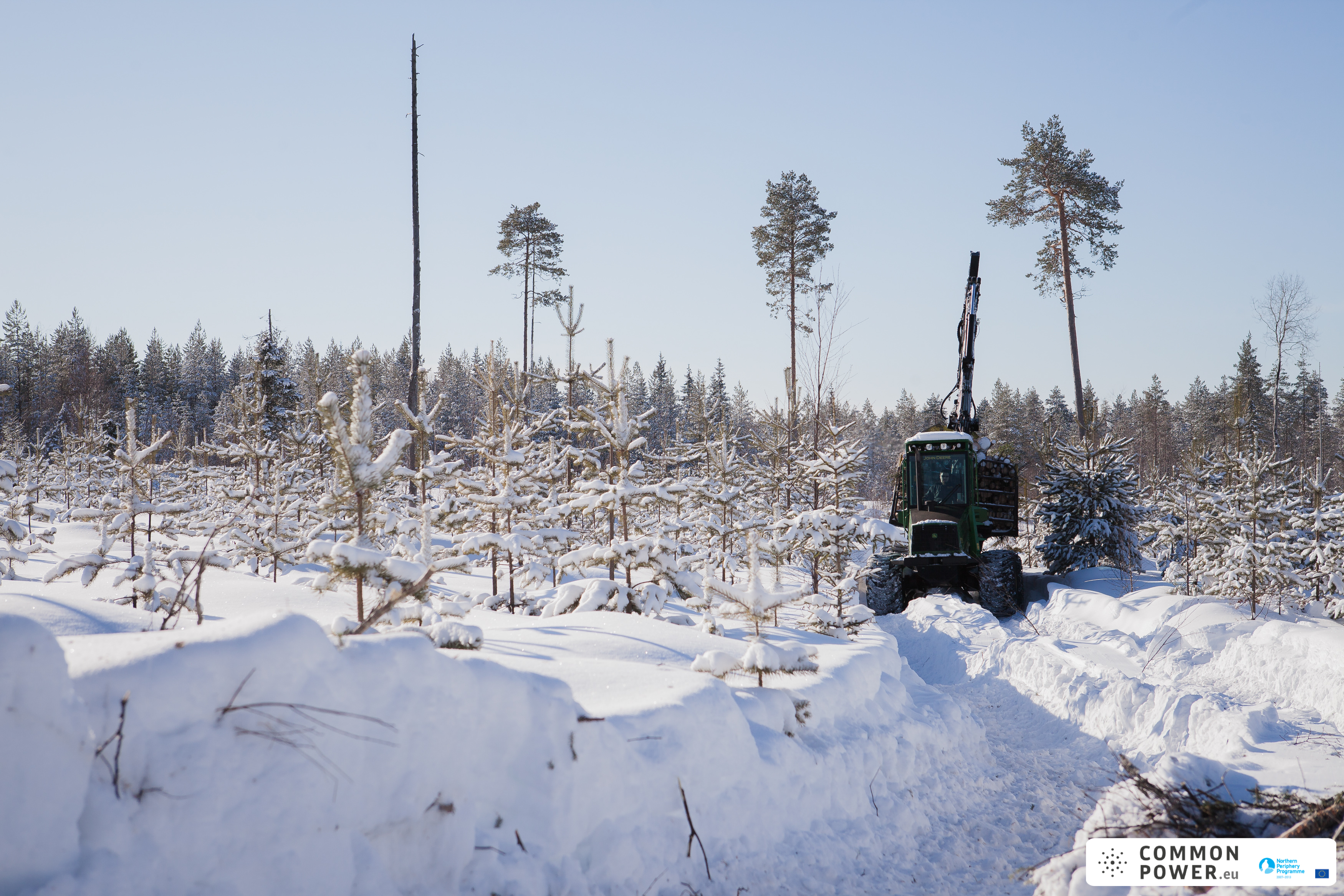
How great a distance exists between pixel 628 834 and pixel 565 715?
774 mm

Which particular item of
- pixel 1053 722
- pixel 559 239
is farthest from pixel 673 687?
pixel 559 239

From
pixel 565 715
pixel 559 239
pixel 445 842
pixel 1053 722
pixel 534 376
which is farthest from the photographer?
pixel 559 239

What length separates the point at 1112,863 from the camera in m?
3.62

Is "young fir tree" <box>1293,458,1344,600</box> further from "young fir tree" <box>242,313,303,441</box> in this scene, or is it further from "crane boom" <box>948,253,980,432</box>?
"young fir tree" <box>242,313,303,441</box>

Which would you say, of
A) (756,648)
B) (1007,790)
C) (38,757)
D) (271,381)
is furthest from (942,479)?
(271,381)

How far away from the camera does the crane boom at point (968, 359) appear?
17203 millimetres

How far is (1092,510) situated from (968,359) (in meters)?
4.71

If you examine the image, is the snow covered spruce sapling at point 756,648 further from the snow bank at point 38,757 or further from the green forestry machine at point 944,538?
the green forestry machine at point 944,538

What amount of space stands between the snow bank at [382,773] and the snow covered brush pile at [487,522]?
0.79m

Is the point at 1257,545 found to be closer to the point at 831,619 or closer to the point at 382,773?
the point at 831,619

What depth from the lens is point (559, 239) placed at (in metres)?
30.1

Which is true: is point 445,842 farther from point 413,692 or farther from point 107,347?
point 107,347

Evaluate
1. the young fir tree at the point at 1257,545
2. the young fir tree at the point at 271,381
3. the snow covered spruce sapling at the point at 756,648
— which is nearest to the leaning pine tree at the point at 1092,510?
the young fir tree at the point at 1257,545

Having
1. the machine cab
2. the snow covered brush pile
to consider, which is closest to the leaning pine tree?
the machine cab
